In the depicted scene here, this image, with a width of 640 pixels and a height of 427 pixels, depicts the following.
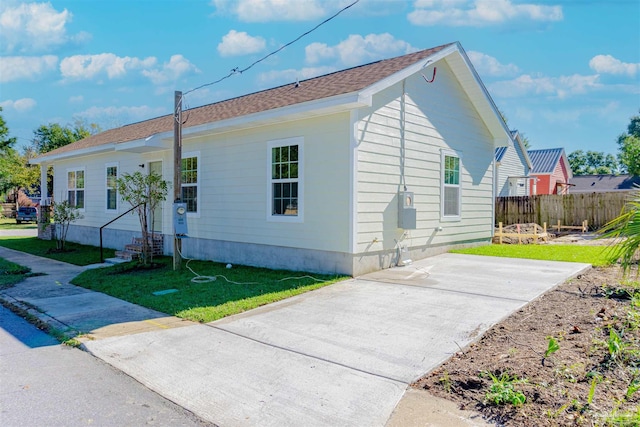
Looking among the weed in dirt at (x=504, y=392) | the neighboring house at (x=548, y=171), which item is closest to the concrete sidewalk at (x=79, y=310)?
the weed in dirt at (x=504, y=392)

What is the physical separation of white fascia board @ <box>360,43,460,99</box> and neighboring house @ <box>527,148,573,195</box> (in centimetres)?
2567

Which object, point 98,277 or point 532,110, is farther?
point 532,110

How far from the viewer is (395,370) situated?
3.91 metres

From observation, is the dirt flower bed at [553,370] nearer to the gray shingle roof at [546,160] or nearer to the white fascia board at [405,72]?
the white fascia board at [405,72]

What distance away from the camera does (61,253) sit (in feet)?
45.0

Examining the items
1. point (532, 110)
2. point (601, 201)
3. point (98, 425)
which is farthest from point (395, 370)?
point (532, 110)

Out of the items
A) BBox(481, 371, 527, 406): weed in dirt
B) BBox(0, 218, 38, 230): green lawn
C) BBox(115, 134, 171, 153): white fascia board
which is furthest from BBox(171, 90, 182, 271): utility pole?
BBox(0, 218, 38, 230): green lawn

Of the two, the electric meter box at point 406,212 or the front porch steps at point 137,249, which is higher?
the electric meter box at point 406,212

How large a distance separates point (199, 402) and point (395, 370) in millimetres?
1735

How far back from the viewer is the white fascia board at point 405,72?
781 centimetres

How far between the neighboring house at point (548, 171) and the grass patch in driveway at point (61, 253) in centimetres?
2998

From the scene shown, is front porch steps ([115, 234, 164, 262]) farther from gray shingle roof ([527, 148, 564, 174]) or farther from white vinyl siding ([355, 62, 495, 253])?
gray shingle roof ([527, 148, 564, 174])

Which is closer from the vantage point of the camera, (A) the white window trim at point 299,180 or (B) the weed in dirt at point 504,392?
(B) the weed in dirt at point 504,392

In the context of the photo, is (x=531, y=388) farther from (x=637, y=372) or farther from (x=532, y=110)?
(x=532, y=110)
